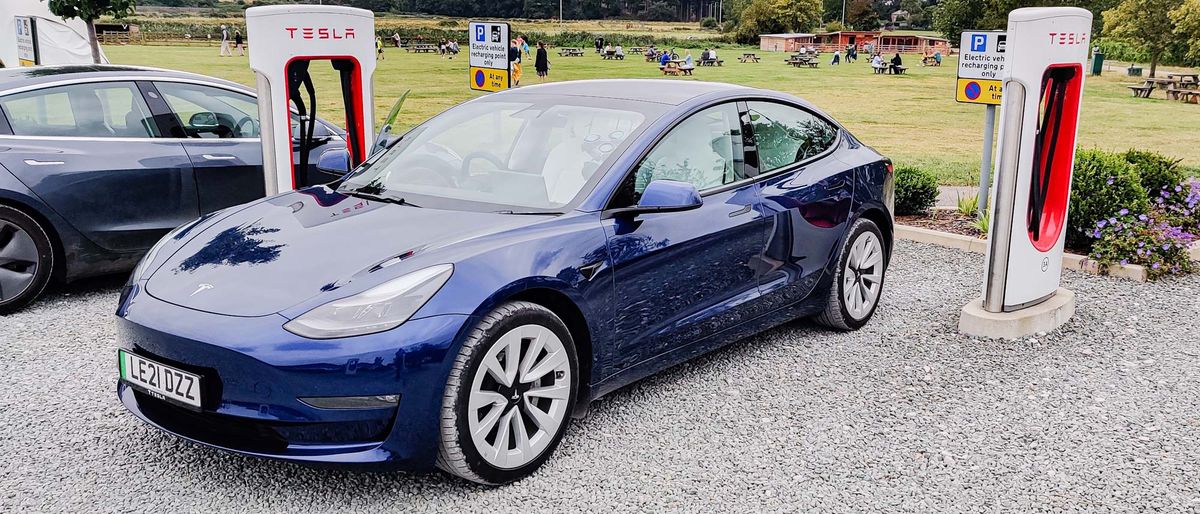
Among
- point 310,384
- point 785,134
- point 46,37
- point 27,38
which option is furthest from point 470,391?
point 46,37

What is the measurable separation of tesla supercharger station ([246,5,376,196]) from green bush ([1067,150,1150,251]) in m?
5.32

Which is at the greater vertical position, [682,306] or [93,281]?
[682,306]

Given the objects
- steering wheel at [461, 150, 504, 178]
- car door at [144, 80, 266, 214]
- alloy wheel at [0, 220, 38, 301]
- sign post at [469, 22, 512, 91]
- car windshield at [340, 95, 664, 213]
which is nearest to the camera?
car windshield at [340, 95, 664, 213]

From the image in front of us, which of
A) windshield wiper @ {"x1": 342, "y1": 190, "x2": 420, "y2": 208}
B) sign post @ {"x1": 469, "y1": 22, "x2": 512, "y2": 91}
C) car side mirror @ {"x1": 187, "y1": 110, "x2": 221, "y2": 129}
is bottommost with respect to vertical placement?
windshield wiper @ {"x1": 342, "y1": 190, "x2": 420, "y2": 208}

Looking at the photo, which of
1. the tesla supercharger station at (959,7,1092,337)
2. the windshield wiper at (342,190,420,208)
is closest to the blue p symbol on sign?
the tesla supercharger station at (959,7,1092,337)

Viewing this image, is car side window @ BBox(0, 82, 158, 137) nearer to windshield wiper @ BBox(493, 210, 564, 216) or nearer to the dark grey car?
the dark grey car

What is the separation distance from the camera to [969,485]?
3789 millimetres

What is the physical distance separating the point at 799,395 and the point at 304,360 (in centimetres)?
248

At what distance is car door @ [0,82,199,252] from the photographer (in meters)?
5.93

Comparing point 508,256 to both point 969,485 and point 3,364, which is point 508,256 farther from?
point 3,364

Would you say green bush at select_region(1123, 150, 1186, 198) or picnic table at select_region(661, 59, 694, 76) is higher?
green bush at select_region(1123, 150, 1186, 198)

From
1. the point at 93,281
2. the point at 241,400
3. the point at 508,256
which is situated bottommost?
the point at 93,281

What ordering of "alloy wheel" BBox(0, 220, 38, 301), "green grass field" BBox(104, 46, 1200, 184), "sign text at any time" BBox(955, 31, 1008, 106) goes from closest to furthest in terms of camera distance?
1. "alloy wheel" BBox(0, 220, 38, 301)
2. "sign text at any time" BBox(955, 31, 1008, 106)
3. "green grass field" BBox(104, 46, 1200, 184)

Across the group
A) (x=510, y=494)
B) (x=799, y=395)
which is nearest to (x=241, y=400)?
(x=510, y=494)
